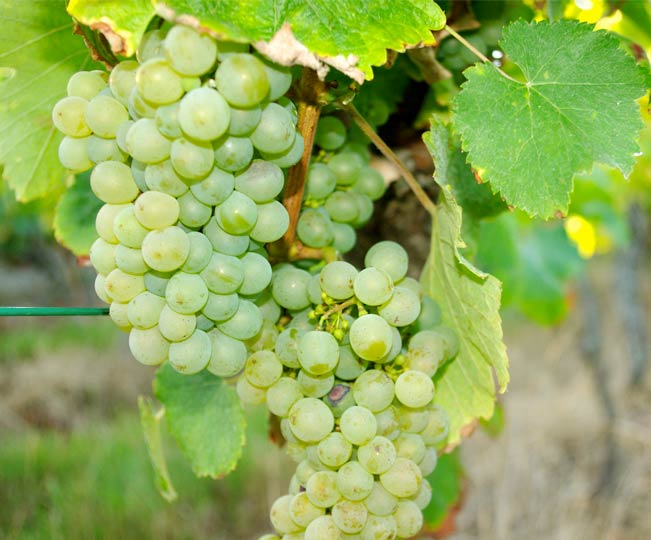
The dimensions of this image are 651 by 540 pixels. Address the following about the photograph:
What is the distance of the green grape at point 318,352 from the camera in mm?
590

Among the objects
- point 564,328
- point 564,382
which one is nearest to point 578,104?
point 564,382

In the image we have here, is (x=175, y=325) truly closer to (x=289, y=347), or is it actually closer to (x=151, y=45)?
(x=289, y=347)

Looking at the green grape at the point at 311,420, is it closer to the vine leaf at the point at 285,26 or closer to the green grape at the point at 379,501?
the green grape at the point at 379,501

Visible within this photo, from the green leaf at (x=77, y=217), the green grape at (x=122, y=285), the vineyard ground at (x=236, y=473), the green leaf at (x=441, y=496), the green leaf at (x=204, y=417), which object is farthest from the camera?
the vineyard ground at (x=236, y=473)

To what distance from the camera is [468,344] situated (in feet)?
2.38

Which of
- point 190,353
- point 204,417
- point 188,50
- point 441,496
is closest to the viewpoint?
point 188,50

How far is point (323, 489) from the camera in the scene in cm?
63

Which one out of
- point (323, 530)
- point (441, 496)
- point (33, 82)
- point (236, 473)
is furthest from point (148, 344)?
point (236, 473)

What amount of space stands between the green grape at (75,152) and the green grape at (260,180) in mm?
158

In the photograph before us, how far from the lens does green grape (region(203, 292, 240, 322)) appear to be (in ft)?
1.91

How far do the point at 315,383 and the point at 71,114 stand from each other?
0.33 m

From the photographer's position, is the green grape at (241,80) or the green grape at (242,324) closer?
the green grape at (241,80)

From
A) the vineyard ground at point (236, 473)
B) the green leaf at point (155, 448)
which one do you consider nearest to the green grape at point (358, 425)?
the green leaf at point (155, 448)

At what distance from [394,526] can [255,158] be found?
38 centimetres
